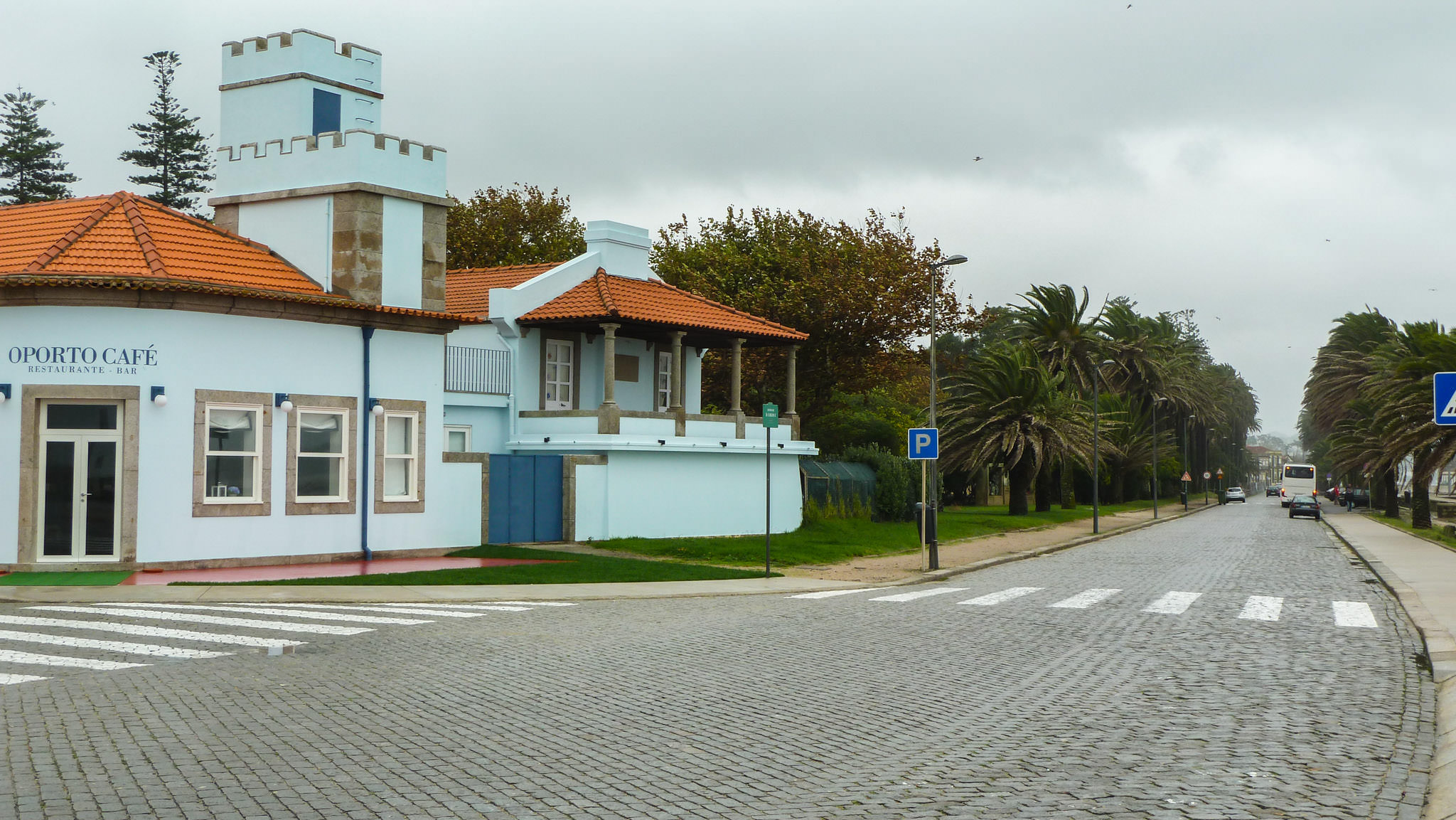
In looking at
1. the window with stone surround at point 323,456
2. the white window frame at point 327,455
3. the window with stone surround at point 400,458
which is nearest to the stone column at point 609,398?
the window with stone surround at point 400,458

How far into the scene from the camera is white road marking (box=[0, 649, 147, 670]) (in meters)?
11.8

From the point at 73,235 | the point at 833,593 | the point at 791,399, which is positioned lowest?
the point at 833,593

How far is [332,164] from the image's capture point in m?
26.1

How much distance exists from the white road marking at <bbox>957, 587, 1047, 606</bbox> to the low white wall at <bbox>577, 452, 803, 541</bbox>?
420 inches

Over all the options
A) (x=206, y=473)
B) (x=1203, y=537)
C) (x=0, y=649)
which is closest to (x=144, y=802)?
(x=0, y=649)

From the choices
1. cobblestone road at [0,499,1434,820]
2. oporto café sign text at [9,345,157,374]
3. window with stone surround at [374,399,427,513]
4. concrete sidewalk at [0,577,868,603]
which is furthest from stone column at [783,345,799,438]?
cobblestone road at [0,499,1434,820]

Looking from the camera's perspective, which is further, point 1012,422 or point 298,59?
point 1012,422

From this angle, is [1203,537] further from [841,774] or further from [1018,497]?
[841,774]

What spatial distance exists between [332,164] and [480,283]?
9503mm

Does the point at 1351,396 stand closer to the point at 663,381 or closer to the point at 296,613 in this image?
the point at 663,381

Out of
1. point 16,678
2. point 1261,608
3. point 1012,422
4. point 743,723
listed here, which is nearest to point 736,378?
point 1261,608

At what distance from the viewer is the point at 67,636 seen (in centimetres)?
1385

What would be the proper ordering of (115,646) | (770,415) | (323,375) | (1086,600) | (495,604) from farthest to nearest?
1. (323,375)
2. (770,415)
3. (1086,600)
4. (495,604)
5. (115,646)

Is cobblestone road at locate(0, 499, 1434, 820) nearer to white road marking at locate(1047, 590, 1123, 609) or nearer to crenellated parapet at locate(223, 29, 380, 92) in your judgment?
white road marking at locate(1047, 590, 1123, 609)
